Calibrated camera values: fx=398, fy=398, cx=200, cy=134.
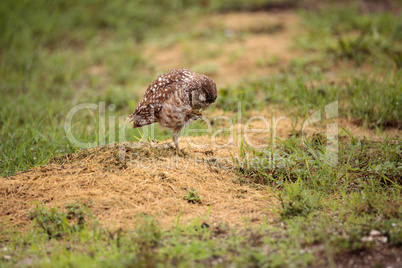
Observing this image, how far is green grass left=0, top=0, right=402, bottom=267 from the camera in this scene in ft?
11.2

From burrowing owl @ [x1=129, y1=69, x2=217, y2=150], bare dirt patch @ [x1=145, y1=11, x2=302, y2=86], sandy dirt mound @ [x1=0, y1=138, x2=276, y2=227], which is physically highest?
bare dirt patch @ [x1=145, y1=11, x2=302, y2=86]

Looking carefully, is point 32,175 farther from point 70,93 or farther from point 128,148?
point 70,93

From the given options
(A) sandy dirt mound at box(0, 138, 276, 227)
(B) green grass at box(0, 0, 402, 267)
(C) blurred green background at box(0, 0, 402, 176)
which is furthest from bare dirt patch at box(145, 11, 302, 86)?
(A) sandy dirt mound at box(0, 138, 276, 227)

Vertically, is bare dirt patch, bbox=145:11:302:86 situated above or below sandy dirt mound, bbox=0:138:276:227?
above

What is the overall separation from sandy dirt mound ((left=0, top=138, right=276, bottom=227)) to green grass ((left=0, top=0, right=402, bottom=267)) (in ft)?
0.55

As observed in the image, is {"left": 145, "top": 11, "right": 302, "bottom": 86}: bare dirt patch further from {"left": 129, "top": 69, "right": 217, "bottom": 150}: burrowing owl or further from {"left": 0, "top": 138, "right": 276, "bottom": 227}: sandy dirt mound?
{"left": 0, "top": 138, "right": 276, "bottom": 227}: sandy dirt mound

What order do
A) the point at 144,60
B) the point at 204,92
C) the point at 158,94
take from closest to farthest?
the point at 204,92 < the point at 158,94 < the point at 144,60

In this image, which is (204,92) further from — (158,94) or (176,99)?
(158,94)

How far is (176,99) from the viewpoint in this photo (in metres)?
4.84

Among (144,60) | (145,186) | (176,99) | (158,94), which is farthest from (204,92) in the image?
(144,60)

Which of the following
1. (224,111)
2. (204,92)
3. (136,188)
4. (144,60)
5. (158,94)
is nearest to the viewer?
(136,188)

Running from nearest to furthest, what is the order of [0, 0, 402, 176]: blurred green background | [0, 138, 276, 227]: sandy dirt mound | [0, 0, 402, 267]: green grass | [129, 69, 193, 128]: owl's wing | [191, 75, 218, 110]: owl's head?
[0, 0, 402, 267]: green grass, [0, 138, 276, 227]: sandy dirt mound, [191, 75, 218, 110]: owl's head, [129, 69, 193, 128]: owl's wing, [0, 0, 402, 176]: blurred green background

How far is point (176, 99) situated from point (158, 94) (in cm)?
29

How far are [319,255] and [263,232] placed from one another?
1.74 feet
